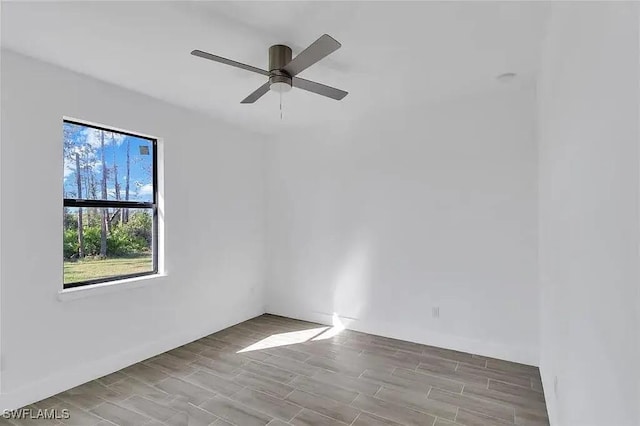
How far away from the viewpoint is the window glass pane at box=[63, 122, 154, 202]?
9.47 ft

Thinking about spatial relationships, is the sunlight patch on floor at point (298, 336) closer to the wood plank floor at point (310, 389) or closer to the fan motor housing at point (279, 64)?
the wood plank floor at point (310, 389)

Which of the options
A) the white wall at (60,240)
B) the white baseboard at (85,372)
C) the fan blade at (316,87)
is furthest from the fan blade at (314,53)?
the white baseboard at (85,372)

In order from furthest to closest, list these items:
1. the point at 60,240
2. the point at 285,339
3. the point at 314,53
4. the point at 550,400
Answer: the point at 285,339
the point at 60,240
the point at 550,400
the point at 314,53

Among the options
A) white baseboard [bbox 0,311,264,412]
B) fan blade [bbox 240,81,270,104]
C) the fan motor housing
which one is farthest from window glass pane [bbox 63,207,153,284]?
the fan motor housing

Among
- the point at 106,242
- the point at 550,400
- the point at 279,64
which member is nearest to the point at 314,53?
the point at 279,64

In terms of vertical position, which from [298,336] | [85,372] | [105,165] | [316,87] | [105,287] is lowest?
[298,336]

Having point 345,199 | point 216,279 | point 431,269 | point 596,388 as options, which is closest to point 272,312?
point 216,279

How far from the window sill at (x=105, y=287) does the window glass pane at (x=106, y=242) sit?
112mm

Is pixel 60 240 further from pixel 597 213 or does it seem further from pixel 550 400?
pixel 550 400

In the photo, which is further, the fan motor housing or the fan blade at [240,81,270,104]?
the fan blade at [240,81,270,104]

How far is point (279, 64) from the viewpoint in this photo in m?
2.35

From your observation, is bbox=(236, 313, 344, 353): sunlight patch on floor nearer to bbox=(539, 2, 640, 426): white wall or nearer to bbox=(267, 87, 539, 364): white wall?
bbox=(267, 87, 539, 364): white wall

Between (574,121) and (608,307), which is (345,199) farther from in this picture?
(608,307)

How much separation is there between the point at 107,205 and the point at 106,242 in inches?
13.7
